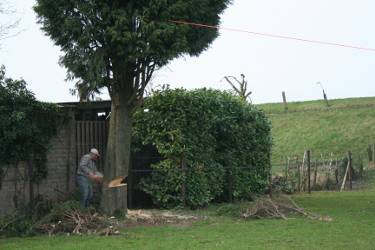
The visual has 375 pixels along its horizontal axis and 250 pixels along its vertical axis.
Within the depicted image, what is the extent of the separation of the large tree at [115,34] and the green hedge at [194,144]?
9.15ft

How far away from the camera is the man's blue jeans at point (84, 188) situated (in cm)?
1576

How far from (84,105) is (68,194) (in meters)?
2.44

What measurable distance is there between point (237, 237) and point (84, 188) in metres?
4.69

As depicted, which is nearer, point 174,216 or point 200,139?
point 174,216

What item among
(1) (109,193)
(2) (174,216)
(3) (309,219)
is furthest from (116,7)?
(3) (309,219)

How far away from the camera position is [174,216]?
16.5m

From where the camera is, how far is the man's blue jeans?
1576 centimetres

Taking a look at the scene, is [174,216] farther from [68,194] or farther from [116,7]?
[116,7]

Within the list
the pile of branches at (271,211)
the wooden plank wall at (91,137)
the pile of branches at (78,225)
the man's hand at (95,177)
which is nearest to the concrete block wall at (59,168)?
the wooden plank wall at (91,137)

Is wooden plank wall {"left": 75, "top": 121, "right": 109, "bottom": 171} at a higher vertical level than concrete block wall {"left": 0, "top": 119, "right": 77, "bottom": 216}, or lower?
higher

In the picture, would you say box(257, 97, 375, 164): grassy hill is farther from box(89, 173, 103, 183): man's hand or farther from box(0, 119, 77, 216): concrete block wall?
box(89, 173, 103, 183): man's hand

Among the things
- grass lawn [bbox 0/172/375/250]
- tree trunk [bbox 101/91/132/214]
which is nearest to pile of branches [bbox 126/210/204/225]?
tree trunk [bbox 101/91/132/214]

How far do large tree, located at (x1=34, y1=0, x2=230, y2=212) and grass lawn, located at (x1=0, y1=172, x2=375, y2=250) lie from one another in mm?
2645

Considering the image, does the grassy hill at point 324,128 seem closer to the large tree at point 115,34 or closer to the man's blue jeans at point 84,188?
the man's blue jeans at point 84,188
